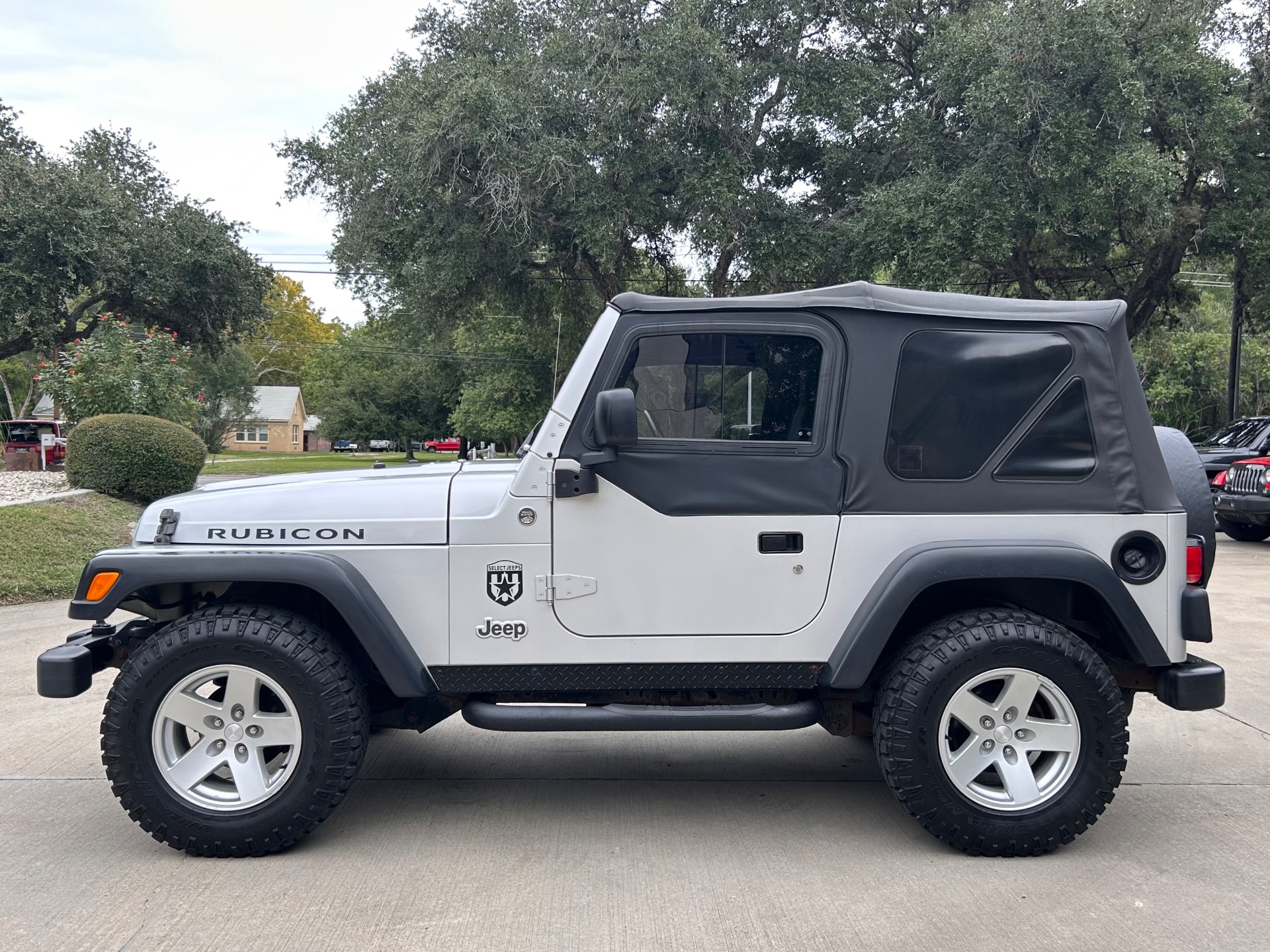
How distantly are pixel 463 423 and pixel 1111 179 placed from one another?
1369 inches

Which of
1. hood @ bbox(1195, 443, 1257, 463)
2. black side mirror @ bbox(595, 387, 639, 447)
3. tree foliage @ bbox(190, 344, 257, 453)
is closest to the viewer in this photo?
black side mirror @ bbox(595, 387, 639, 447)

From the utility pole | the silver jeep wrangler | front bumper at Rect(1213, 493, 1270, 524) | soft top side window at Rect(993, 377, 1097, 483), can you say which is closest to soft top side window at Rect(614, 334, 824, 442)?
the silver jeep wrangler

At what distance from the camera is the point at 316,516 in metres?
3.85

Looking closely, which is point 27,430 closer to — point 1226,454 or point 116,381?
point 116,381

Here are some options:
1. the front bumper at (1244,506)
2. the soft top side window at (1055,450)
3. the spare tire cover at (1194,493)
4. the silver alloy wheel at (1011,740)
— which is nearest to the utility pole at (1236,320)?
the front bumper at (1244,506)

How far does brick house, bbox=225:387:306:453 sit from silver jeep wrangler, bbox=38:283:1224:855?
83876mm

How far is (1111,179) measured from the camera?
15945 mm

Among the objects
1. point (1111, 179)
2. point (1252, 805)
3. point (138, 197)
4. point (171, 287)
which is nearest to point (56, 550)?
point (1252, 805)

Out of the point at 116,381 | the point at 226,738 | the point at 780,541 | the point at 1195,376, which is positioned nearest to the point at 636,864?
the point at 780,541

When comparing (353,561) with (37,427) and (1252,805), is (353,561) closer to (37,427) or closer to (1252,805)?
(1252,805)

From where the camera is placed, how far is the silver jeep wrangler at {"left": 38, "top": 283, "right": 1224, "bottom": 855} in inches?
145

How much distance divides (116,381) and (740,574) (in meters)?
15.2

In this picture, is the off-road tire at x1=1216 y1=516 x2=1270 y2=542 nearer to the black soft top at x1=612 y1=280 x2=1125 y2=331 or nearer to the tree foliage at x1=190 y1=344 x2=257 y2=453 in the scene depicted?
the black soft top at x1=612 y1=280 x2=1125 y2=331

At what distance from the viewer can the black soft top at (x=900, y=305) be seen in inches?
150
